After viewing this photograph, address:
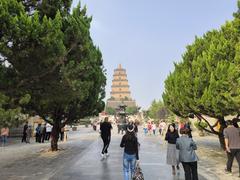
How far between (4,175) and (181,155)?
6543mm

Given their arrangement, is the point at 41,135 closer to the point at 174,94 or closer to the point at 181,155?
the point at 174,94

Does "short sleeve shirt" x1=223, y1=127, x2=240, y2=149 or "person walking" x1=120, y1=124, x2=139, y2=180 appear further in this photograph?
"short sleeve shirt" x1=223, y1=127, x2=240, y2=149

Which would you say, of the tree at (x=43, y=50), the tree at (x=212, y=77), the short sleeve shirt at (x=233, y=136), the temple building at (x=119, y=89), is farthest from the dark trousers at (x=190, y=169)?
the temple building at (x=119, y=89)

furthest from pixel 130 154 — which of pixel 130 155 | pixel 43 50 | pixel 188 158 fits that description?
pixel 43 50

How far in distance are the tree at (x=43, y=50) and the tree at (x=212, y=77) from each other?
6547mm

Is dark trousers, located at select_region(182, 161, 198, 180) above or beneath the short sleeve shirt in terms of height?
beneath

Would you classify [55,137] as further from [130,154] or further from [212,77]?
[130,154]

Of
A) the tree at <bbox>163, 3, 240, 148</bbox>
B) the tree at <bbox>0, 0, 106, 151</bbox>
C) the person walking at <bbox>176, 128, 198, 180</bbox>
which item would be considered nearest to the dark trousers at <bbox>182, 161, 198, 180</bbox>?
the person walking at <bbox>176, 128, 198, 180</bbox>

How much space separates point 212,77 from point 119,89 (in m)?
143

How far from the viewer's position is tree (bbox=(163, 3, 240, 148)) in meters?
15.5

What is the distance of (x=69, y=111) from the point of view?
69.4 feet

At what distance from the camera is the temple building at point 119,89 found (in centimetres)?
15851

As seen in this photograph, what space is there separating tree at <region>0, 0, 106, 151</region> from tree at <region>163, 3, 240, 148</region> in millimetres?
6547

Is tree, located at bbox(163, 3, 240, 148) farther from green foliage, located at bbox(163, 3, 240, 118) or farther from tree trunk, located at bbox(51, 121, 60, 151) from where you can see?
tree trunk, located at bbox(51, 121, 60, 151)
